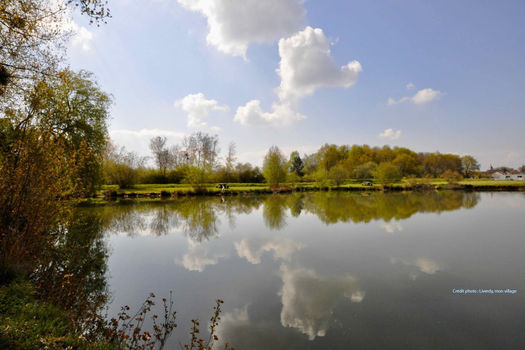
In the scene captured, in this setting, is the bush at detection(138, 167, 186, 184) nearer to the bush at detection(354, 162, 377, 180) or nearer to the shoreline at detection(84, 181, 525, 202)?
the shoreline at detection(84, 181, 525, 202)

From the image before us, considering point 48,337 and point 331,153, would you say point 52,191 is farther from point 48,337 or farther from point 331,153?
point 331,153

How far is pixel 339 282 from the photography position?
21.2 ft

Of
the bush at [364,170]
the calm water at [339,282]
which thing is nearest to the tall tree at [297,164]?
the bush at [364,170]

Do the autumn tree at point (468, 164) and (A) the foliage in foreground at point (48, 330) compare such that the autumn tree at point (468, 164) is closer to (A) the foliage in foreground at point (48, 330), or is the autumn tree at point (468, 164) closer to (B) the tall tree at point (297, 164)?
(B) the tall tree at point (297, 164)

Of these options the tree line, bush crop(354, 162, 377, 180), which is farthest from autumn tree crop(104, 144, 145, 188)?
bush crop(354, 162, 377, 180)

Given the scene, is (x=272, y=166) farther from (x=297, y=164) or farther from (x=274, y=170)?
(x=297, y=164)

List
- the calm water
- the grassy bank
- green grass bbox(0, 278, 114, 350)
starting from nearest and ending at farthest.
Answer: green grass bbox(0, 278, 114, 350), the calm water, the grassy bank

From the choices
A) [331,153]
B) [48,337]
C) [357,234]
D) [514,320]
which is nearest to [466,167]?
[331,153]

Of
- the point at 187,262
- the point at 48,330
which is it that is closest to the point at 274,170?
the point at 187,262

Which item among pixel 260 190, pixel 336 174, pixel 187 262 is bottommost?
pixel 187 262

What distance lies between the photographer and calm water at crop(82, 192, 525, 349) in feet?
14.5

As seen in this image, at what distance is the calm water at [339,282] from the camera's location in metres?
4.41

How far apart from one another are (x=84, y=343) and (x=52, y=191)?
14.7ft

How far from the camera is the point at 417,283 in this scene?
644 centimetres
